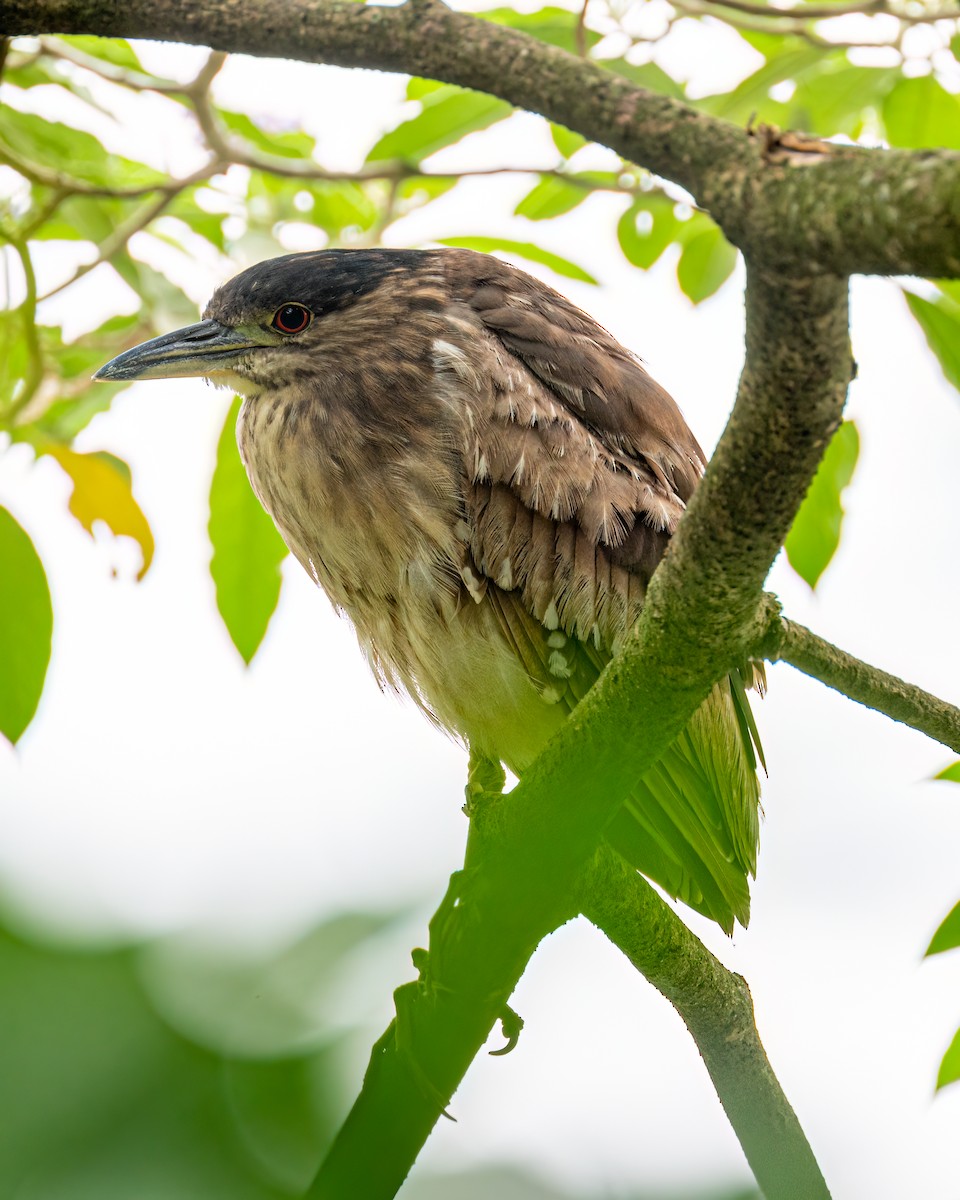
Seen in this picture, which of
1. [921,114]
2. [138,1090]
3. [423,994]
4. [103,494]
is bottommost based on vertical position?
[138,1090]

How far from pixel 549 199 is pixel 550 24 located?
1.30 ft

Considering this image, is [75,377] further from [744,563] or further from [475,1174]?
[475,1174]

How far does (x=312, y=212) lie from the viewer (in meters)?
3.46

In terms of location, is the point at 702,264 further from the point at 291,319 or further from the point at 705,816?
the point at 705,816

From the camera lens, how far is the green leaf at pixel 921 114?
8.22ft

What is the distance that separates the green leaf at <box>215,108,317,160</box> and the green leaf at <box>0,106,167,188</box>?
0.21 meters

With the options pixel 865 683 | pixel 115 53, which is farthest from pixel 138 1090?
pixel 115 53

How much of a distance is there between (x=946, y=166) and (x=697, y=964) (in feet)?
4.61

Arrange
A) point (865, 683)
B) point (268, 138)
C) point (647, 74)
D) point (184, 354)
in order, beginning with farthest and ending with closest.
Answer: point (268, 138)
point (184, 354)
point (647, 74)
point (865, 683)

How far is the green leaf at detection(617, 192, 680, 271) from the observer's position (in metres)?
3.01

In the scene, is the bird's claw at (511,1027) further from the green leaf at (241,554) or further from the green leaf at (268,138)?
the green leaf at (268,138)

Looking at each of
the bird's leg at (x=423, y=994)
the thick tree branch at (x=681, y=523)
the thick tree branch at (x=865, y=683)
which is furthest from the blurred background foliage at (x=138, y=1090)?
the thick tree branch at (x=865, y=683)

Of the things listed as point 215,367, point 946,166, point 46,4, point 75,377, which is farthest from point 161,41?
point 75,377

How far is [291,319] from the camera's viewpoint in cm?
294
